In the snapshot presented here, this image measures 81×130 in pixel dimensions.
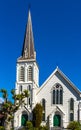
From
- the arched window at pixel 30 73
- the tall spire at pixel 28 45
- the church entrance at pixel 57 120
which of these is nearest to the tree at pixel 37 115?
the church entrance at pixel 57 120

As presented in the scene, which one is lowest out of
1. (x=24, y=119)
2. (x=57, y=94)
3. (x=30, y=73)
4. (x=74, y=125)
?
(x=74, y=125)

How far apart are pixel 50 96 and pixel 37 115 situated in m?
4.82

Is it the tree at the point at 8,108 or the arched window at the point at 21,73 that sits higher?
the arched window at the point at 21,73

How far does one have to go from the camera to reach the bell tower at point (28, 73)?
67.4 metres

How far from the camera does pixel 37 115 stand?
65125 mm

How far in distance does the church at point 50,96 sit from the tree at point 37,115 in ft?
4.08

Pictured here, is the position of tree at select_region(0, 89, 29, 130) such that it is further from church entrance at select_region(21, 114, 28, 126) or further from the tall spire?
the tall spire

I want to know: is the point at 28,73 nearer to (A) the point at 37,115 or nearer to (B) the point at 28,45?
(B) the point at 28,45

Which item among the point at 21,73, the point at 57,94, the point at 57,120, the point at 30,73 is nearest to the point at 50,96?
the point at 57,94

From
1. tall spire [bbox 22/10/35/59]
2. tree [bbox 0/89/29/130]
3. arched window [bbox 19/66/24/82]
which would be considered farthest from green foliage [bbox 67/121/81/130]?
tree [bbox 0/89/29/130]

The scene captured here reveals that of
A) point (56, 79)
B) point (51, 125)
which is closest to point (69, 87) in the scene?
point (56, 79)

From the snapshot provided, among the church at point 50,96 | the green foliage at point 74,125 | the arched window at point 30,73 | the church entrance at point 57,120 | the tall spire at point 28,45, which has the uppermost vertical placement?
the tall spire at point 28,45

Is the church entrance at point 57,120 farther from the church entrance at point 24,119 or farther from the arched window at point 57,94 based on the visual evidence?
the church entrance at point 24,119

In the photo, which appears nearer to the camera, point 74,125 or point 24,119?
point 74,125
